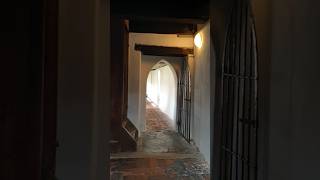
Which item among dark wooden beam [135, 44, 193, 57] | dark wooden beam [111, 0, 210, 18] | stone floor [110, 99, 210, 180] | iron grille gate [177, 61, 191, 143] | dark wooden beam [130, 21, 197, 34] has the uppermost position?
dark wooden beam [130, 21, 197, 34]

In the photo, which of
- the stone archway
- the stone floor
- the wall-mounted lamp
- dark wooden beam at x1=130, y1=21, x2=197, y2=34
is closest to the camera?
the stone floor

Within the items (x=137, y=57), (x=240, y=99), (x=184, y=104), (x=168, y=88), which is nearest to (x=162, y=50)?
(x=137, y=57)

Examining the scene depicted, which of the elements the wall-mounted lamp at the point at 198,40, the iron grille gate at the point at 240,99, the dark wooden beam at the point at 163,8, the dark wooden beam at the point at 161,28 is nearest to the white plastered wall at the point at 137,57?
the dark wooden beam at the point at 161,28

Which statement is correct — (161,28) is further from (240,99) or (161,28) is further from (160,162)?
(240,99)

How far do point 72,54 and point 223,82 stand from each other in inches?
52.3

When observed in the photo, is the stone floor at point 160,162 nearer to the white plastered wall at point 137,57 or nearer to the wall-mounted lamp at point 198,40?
the white plastered wall at point 137,57

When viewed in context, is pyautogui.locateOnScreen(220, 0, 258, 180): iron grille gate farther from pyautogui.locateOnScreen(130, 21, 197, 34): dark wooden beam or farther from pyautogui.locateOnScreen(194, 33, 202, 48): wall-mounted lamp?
pyautogui.locateOnScreen(130, 21, 197, 34): dark wooden beam

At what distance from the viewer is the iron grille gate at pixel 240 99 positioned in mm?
2594

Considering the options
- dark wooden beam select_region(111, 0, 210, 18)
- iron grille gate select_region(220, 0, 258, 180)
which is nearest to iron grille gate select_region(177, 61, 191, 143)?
dark wooden beam select_region(111, 0, 210, 18)

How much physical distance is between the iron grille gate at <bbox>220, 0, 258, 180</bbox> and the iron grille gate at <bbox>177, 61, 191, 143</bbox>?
14.0 feet

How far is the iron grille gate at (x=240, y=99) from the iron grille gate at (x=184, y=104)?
4276 mm

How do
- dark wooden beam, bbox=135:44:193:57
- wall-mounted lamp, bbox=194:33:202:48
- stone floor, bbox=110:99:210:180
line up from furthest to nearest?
1. dark wooden beam, bbox=135:44:193:57
2. wall-mounted lamp, bbox=194:33:202:48
3. stone floor, bbox=110:99:210:180

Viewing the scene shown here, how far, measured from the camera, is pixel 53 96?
1.02m

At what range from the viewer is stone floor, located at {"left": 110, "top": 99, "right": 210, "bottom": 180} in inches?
178
